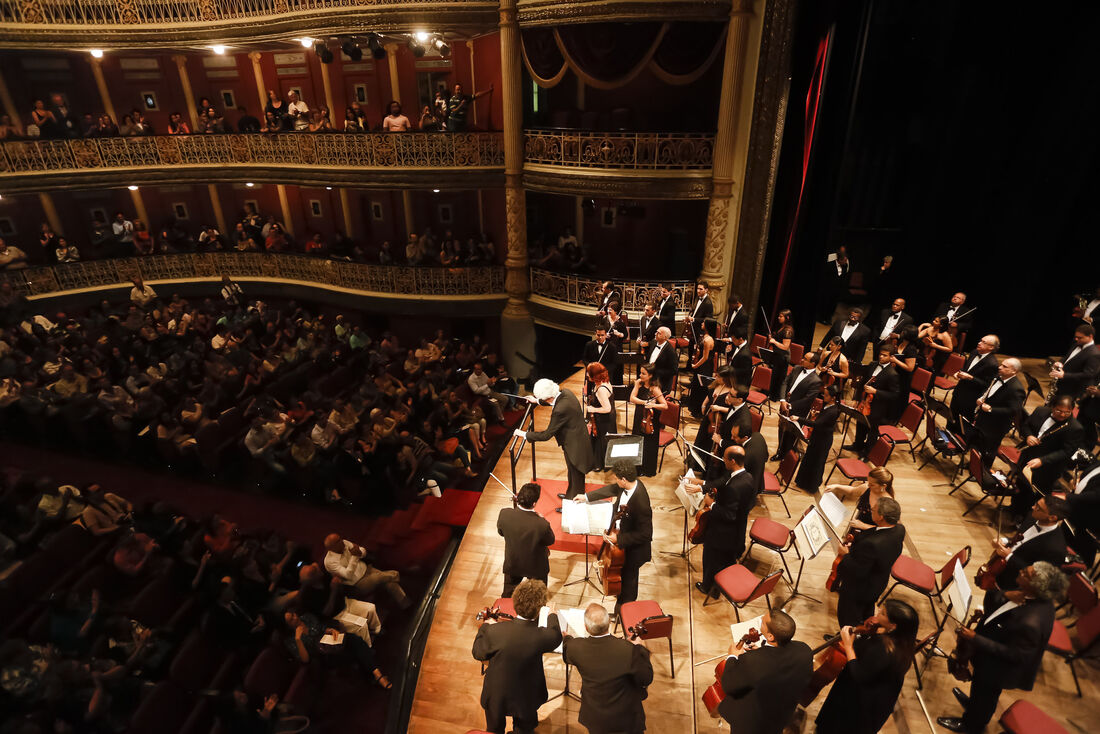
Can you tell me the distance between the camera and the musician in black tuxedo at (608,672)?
11.1ft

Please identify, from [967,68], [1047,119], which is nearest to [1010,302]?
[1047,119]

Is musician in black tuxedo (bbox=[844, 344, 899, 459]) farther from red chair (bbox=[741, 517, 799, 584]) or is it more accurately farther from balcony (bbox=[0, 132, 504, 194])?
balcony (bbox=[0, 132, 504, 194])

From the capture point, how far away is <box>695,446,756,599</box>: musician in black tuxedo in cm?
477

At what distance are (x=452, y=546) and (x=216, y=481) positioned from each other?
6.07 m

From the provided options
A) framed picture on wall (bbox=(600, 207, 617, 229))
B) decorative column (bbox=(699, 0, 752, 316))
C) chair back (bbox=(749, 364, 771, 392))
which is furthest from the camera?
framed picture on wall (bbox=(600, 207, 617, 229))

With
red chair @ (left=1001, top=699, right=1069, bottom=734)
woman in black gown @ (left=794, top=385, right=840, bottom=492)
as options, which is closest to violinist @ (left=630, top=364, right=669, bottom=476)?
woman in black gown @ (left=794, top=385, right=840, bottom=492)

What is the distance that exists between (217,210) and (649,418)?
661 inches

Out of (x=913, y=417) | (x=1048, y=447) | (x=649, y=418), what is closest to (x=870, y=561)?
(x=649, y=418)

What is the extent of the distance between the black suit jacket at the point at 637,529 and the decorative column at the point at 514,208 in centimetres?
868

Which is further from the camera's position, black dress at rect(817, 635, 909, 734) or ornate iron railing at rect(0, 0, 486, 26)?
ornate iron railing at rect(0, 0, 486, 26)

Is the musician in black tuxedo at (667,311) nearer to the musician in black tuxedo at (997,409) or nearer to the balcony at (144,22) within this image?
the musician in black tuxedo at (997,409)

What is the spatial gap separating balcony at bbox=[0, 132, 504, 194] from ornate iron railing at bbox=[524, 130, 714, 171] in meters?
1.97

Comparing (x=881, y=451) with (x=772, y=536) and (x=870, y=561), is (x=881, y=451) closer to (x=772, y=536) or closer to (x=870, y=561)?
(x=772, y=536)

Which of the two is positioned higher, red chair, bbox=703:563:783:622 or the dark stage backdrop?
the dark stage backdrop
